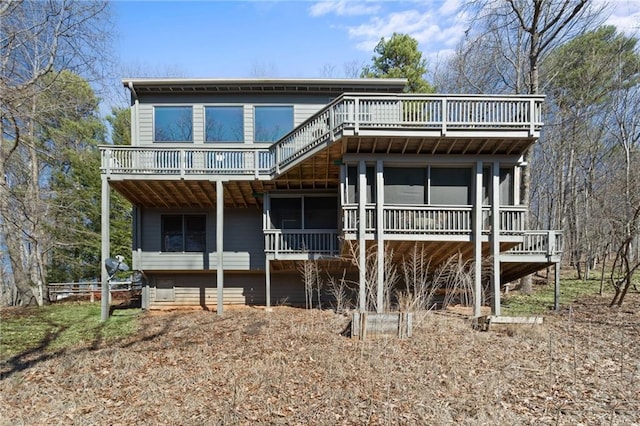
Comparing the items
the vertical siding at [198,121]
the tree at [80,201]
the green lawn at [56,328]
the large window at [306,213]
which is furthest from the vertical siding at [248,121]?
the tree at [80,201]

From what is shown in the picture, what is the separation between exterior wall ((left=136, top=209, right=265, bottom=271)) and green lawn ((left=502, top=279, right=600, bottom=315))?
8.16m

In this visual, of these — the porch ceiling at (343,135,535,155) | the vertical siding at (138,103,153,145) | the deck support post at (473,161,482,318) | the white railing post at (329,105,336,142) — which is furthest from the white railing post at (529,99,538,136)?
the vertical siding at (138,103,153,145)

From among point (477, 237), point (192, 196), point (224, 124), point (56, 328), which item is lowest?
point (56, 328)

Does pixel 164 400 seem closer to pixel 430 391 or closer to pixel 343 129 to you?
pixel 430 391

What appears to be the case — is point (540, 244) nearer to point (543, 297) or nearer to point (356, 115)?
point (543, 297)

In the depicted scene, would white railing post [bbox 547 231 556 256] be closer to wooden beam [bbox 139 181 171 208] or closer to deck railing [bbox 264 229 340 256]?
deck railing [bbox 264 229 340 256]

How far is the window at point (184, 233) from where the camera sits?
39.8 feet

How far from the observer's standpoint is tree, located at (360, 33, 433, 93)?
19.4 m

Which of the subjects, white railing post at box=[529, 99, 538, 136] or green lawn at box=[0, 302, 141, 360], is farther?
white railing post at box=[529, 99, 538, 136]

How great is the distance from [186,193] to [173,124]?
8.35 feet

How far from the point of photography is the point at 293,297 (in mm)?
12219

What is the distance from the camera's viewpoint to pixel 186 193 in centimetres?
1123

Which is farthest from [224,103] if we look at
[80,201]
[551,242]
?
[80,201]

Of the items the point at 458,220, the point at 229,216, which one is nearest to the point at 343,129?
the point at 458,220
